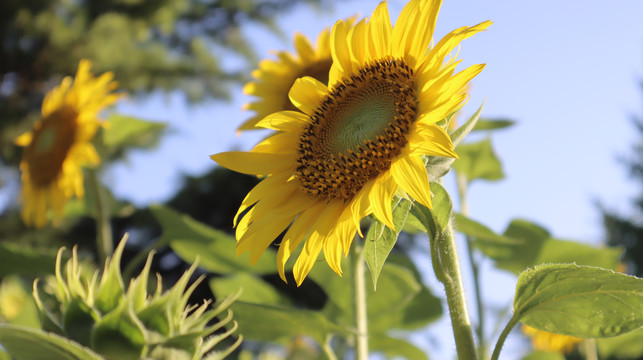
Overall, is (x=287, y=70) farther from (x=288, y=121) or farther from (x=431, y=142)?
(x=431, y=142)

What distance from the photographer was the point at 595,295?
48 cm

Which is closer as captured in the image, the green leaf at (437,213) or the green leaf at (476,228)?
the green leaf at (437,213)

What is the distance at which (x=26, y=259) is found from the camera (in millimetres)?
1063

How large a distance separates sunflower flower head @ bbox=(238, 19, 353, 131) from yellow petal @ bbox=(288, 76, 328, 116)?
1.20 feet

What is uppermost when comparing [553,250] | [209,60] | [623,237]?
[553,250]

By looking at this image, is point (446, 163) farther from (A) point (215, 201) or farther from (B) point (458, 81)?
(A) point (215, 201)

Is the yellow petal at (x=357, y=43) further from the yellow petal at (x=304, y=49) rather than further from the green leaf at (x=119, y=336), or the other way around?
the yellow petal at (x=304, y=49)

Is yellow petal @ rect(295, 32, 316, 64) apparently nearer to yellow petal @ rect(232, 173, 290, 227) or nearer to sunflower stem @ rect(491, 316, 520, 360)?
yellow petal @ rect(232, 173, 290, 227)

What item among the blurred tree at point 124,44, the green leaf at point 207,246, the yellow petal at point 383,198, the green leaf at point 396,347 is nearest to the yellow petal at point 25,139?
the green leaf at point 207,246

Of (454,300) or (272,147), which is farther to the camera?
(272,147)

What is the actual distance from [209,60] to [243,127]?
7993 millimetres

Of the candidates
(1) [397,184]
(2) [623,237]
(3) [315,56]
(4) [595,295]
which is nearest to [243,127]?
(3) [315,56]

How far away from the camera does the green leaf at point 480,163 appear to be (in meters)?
1.07

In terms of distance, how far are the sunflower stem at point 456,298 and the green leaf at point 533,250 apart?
42cm
